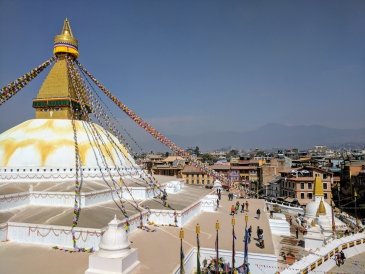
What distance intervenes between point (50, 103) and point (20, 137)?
9.09ft

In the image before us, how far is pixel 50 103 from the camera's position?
20.0 metres

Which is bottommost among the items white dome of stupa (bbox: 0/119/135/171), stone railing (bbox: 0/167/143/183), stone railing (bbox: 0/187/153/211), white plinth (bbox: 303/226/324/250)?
white plinth (bbox: 303/226/324/250)

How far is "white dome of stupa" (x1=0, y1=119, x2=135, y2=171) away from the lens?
17438 millimetres

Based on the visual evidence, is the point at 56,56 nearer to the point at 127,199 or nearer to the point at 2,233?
the point at 127,199

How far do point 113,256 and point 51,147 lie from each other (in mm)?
10166

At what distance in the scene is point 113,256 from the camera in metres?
9.48

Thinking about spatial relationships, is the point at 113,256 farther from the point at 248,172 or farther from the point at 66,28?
the point at 248,172

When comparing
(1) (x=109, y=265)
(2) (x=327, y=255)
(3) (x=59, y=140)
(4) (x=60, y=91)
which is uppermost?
(4) (x=60, y=91)

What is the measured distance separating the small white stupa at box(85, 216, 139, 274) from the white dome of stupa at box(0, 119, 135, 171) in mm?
8645

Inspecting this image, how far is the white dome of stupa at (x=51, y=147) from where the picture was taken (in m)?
17.4

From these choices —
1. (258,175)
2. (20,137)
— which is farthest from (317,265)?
(258,175)

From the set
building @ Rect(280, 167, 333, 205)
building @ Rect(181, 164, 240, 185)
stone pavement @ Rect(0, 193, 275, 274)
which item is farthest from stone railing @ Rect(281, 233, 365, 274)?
building @ Rect(181, 164, 240, 185)

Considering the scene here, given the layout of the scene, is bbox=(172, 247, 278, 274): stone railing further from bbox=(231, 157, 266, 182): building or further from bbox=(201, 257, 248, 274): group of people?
bbox=(231, 157, 266, 182): building

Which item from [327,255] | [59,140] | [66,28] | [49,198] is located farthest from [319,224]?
[66,28]
